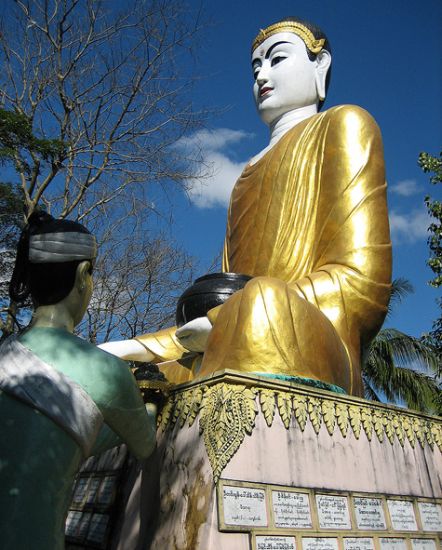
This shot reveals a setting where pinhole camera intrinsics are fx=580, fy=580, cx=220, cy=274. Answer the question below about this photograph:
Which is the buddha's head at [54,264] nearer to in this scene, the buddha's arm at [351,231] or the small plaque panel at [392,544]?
the buddha's arm at [351,231]

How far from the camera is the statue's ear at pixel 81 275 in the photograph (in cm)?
201

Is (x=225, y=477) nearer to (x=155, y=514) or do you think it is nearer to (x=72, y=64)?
(x=155, y=514)

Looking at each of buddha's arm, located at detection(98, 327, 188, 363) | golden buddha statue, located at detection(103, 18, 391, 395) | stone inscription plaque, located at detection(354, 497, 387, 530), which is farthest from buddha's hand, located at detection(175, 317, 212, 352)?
stone inscription plaque, located at detection(354, 497, 387, 530)

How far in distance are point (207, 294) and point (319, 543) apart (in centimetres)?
180

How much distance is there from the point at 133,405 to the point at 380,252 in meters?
3.08

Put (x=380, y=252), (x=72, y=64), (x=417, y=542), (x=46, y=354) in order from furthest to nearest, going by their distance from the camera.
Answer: (x=72, y=64)
(x=380, y=252)
(x=417, y=542)
(x=46, y=354)

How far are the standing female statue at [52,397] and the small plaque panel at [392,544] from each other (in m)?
1.74

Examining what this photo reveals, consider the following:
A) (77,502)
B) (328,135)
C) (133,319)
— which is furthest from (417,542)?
(133,319)

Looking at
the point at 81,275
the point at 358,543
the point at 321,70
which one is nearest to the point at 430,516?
the point at 358,543

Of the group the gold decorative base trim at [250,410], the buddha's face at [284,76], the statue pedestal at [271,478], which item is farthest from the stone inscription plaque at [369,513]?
the buddha's face at [284,76]

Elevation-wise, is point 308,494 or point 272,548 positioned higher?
point 308,494

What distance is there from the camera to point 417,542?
10.8 feet

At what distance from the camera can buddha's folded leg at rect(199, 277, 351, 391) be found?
3.18 metres

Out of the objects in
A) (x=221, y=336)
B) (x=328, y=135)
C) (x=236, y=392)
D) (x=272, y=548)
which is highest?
(x=328, y=135)
